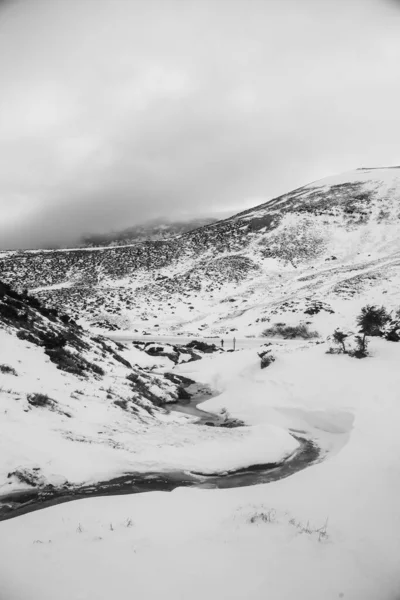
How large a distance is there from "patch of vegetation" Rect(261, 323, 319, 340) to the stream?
90.4 feet

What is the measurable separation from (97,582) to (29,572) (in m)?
0.91

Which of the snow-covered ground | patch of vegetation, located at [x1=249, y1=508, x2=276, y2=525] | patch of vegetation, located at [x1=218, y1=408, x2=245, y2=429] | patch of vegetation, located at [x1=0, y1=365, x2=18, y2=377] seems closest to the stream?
the snow-covered ground

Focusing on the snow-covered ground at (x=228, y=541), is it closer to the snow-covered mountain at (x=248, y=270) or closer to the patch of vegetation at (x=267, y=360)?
the patch of vegetation at (x=267, y=360)

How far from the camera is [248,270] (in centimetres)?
7075

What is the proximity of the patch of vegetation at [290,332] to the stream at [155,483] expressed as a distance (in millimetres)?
27554

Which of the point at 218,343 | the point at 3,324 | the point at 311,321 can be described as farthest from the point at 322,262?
the point at 3,324

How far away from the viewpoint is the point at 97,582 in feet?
13.3

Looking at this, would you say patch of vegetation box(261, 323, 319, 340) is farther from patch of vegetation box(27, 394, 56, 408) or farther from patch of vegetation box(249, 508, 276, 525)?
patch of vegetation box(249, 508, 276, 525)

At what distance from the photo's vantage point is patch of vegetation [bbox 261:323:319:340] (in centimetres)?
3694

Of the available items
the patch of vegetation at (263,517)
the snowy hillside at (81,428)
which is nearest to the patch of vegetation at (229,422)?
the snowy hillside at (81,428)

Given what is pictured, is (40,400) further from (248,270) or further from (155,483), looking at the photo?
(248,270)

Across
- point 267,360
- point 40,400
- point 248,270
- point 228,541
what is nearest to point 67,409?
point 40,400

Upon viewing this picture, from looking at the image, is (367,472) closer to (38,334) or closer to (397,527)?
(397,527)

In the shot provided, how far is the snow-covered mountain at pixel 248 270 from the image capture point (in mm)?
47406
